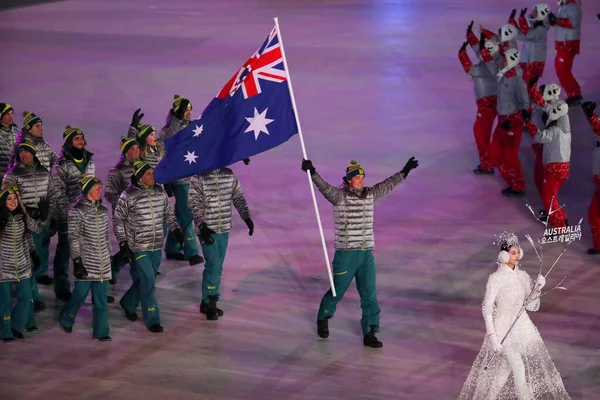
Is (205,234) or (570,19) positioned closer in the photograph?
(205,234)

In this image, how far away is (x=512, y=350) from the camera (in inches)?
451

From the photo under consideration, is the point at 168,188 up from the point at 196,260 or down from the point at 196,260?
up

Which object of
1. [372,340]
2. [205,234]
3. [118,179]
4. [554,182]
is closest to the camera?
[372,340]

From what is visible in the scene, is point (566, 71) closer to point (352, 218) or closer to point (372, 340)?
point (352, 218)

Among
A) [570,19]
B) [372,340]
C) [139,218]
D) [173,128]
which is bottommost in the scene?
[372,340]

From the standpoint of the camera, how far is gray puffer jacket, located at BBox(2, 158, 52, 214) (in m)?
14.2

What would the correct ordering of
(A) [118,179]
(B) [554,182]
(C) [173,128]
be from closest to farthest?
1. (A) [118,179]
2. (C) [173,128]
3. (B) [554,182]

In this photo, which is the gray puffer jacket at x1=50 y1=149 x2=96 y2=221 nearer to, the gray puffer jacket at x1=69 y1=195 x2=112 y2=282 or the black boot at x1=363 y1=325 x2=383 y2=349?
the gray puffer jacket at x1=69 y1=195 x2=112 y2=282

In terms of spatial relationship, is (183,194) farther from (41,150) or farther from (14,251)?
(14,251)

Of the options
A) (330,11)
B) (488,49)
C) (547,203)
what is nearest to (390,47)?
(330,11)

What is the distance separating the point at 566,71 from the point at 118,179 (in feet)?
33.3

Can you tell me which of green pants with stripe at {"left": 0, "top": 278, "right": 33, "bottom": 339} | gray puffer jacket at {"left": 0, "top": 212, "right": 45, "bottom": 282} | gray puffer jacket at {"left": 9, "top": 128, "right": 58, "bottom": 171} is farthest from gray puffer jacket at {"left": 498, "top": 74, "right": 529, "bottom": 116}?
green pants with stripe at {"left": 0, "top": 278, "right": 33, "bottom": 339}

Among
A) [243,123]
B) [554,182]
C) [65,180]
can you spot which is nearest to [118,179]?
[65,180]

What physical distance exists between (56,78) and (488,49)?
1036 centimetres
